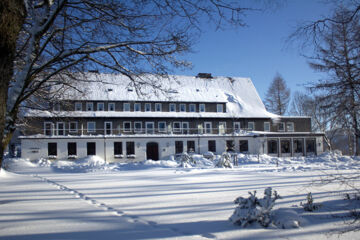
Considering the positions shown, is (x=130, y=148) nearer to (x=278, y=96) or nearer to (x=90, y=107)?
(x=90, y=107)

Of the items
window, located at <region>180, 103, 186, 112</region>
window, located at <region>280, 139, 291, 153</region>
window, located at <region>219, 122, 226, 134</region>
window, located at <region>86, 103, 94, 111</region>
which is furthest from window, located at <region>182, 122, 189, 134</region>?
window, located at <region>280, 139, 291, 153</region>

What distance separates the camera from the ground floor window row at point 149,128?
109 ft

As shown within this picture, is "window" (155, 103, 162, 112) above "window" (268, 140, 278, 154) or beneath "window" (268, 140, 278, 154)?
above

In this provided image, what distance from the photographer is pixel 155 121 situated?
36.2 metres

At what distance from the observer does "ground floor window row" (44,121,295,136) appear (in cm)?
3328

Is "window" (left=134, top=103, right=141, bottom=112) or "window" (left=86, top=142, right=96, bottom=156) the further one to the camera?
"window" (left=134, top=103, right=141, bottom=112)

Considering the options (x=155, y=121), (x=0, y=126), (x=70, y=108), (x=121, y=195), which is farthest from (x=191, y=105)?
(x=0, y=126)

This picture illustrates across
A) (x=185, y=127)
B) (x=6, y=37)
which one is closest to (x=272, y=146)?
(x=185, y=127)

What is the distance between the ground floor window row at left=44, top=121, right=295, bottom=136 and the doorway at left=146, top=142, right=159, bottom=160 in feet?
5.36

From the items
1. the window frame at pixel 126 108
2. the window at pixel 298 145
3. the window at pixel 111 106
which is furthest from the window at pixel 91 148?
the window at pixel 298 145

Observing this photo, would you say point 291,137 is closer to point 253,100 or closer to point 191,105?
point 253,100

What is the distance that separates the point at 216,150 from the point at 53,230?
3220cm

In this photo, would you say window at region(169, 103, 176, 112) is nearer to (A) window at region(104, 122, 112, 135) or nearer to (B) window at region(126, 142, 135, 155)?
(B) window at region(126, 142, 135, 155)

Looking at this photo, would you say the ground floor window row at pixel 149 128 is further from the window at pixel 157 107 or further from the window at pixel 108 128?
the window at pixel 157 107
